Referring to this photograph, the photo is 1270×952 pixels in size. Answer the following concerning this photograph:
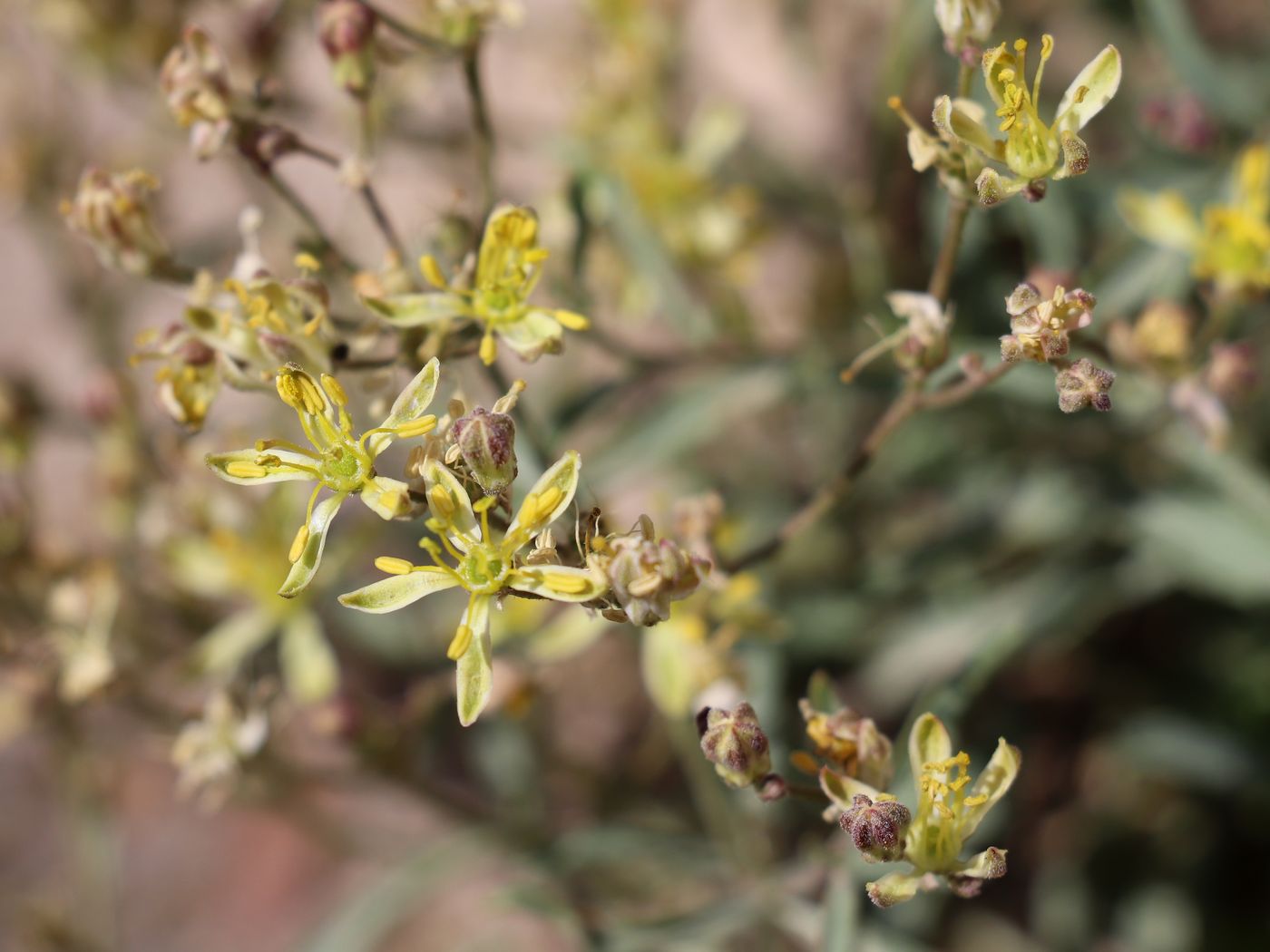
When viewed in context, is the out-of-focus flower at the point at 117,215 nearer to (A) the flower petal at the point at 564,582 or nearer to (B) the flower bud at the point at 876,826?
(A) the flower petal at the point at 564,582

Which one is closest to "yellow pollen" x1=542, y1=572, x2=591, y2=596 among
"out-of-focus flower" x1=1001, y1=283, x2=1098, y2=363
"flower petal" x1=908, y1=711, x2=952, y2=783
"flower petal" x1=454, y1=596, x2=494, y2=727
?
"flower petal" x1=454, y1=596, x2=494, y2=727

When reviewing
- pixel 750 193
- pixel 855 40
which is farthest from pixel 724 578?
pixel 855 40

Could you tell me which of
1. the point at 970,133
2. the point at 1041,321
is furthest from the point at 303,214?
the point at 1041,321

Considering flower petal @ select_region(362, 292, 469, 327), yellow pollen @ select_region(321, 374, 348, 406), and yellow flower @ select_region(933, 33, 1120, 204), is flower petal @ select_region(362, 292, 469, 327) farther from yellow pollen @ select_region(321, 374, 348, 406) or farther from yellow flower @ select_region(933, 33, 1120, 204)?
yellow flower @ select_region(933, 33, 1120, 204)

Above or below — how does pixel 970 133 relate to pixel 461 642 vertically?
above

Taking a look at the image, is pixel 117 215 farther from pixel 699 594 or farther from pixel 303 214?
pixel 699 594

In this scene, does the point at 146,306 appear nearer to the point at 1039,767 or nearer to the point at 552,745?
the point at 552,745
